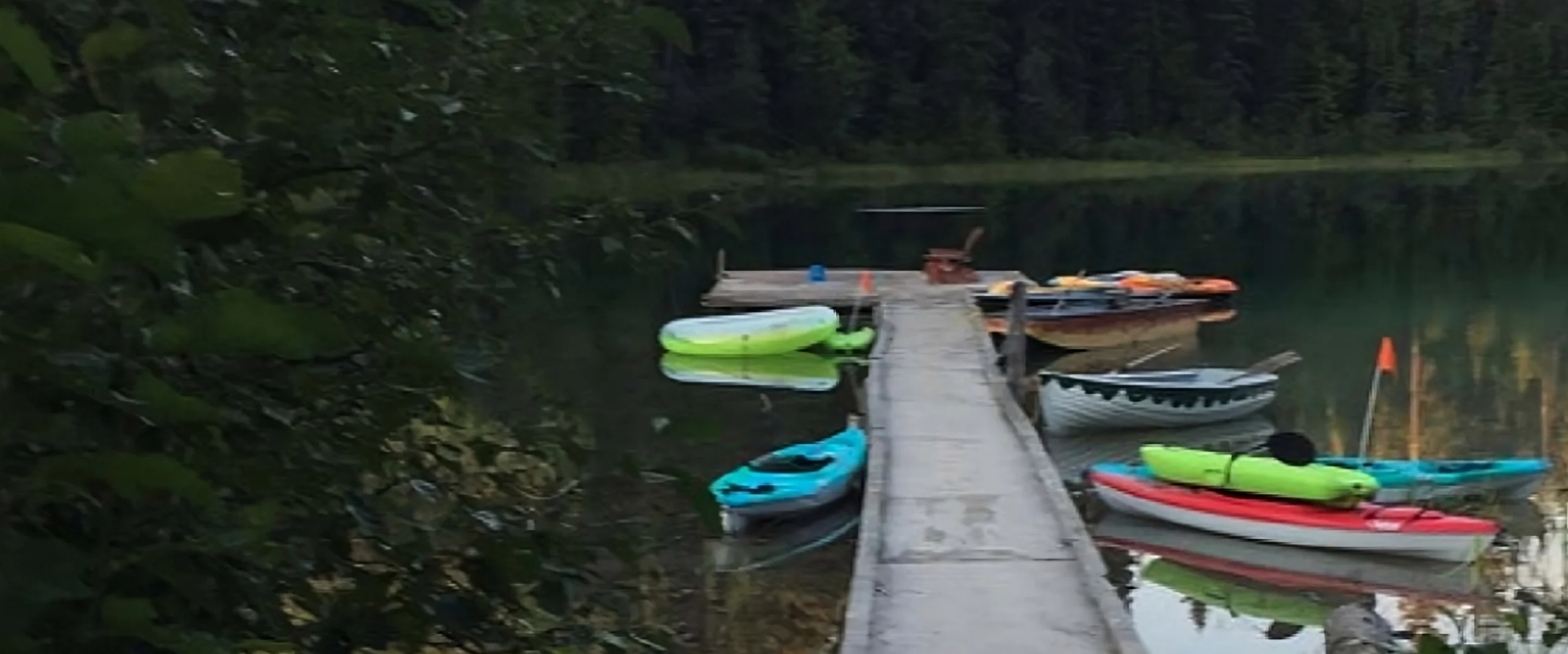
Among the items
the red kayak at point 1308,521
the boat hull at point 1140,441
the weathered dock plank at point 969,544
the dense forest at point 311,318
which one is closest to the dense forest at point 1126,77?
the boat hull at point 1140,441

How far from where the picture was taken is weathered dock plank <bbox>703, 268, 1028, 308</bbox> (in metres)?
23.1

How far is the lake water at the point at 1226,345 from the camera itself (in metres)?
9.95

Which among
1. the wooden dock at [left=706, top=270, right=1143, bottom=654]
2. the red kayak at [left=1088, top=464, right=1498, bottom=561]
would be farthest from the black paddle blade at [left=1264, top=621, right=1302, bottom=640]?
the wooden dock at [left=706, top=270, right=1143, bottom=654]

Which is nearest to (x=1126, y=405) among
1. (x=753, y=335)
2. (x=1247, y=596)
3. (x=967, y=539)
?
(x=1247, y=596)

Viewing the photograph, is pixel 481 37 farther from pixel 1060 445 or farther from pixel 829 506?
pixel 1060 445

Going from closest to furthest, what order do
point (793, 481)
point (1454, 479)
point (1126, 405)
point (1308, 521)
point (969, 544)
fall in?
point (969, 544), point (1308, 521), point (793, 481), point (1454, 479), point (1126, 405)

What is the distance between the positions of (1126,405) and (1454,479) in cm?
358

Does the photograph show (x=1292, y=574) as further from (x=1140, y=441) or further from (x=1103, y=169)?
(x=1103, y=169)

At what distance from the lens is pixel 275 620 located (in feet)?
5.82

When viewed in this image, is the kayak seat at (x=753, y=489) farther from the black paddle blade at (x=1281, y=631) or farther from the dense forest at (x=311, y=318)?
the dense forest at (x=311, y=318)

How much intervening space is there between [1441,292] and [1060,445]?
42.0 ft

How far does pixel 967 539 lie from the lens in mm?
8406

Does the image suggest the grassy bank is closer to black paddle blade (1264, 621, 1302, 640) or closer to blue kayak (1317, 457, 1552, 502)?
blue kayak (1317, 457, 1552, 502)

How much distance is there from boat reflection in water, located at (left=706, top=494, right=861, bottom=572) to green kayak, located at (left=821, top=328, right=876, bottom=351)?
8179 mm
